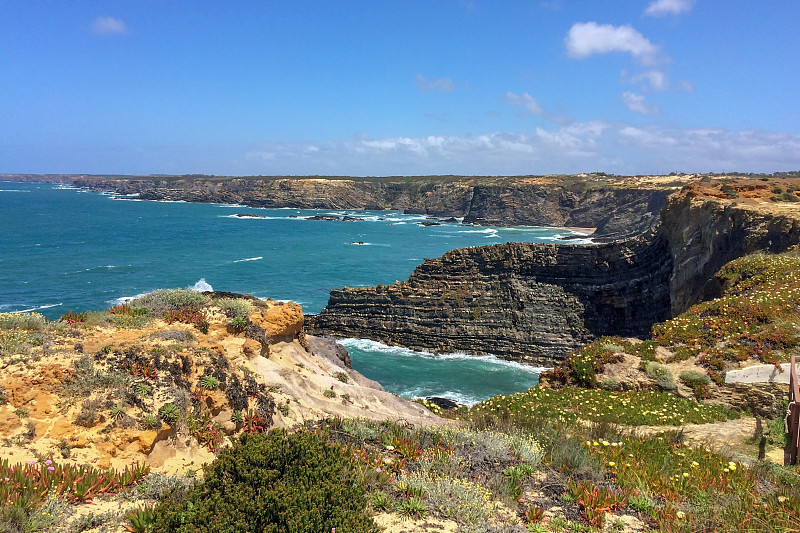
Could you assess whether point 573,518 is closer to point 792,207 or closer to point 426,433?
point 426,433

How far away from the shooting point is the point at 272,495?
5391 millimetres

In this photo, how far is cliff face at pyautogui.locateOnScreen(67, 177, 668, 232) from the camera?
329 ft

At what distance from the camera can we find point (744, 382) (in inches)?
520

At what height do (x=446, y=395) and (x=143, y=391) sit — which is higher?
(x=143, y=391)

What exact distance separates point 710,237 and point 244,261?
191ft

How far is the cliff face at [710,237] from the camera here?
88.6 ft

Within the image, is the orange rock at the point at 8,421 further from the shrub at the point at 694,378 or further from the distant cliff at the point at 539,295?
the distant cliff at the point at 539,295

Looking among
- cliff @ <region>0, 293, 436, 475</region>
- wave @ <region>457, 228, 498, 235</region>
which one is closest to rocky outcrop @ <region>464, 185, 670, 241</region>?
wave @ <region>457, 228, 498, 235</region>

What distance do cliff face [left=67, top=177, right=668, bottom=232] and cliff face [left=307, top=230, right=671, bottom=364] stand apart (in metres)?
59.0

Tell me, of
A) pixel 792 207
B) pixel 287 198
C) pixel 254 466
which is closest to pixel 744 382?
pixel 254 466

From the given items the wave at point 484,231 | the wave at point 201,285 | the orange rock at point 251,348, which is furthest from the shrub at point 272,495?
the wave at point 484,231

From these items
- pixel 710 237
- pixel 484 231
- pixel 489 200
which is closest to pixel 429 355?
pixel 710 237

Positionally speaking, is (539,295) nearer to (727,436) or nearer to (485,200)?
(727,436)

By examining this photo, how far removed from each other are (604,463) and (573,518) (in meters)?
1.75
